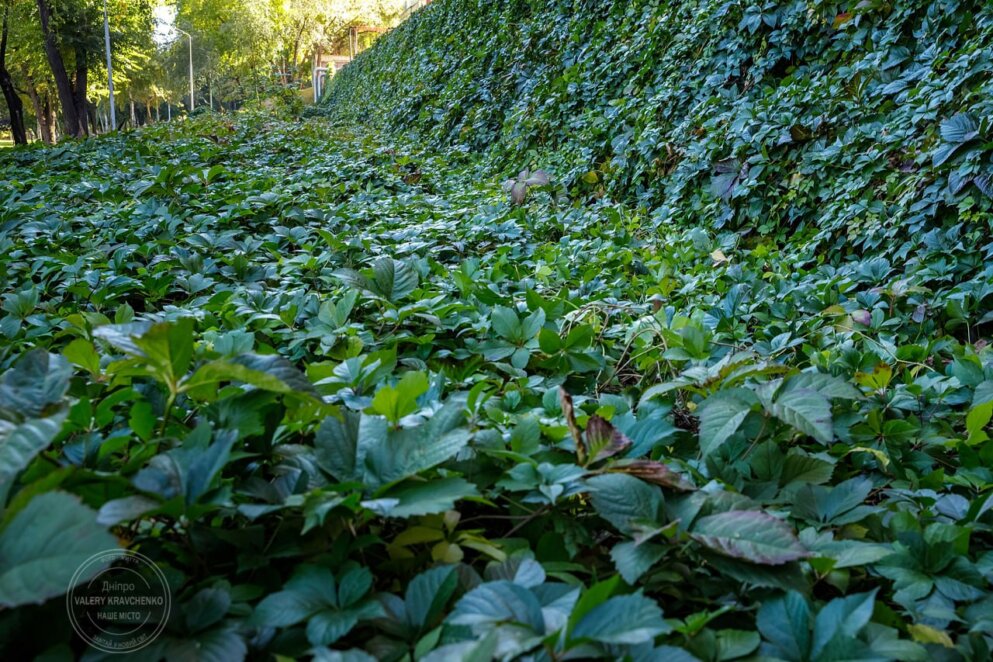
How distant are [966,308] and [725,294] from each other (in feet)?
3.02

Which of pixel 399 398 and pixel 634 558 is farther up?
pixel 399 398

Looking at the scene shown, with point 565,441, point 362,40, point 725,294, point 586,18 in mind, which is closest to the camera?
point 565,441

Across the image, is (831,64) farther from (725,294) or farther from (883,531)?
(883,531)

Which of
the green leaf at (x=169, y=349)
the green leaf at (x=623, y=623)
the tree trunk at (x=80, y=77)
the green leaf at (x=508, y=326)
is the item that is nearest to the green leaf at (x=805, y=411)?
the green leaf at (x=623, y=623)

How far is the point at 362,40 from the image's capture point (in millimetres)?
35125

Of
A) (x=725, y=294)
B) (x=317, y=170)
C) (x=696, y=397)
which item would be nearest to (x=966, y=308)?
(x=725, y=294)

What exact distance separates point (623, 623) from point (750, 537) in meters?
0.31

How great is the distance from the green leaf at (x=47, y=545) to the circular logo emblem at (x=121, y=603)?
0.06 metres

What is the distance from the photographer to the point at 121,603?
797 millimetres

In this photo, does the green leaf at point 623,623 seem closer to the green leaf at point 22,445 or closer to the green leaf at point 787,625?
the green leaf at point 787,625

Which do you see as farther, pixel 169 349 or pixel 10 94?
pixel 10 94

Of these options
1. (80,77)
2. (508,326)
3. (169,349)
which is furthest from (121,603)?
(80,77)

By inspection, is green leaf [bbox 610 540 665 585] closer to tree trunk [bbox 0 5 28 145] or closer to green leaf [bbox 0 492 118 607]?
green leaf [bbox 0 492 118 607]

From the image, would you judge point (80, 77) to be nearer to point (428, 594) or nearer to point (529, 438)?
point (529, 438)
